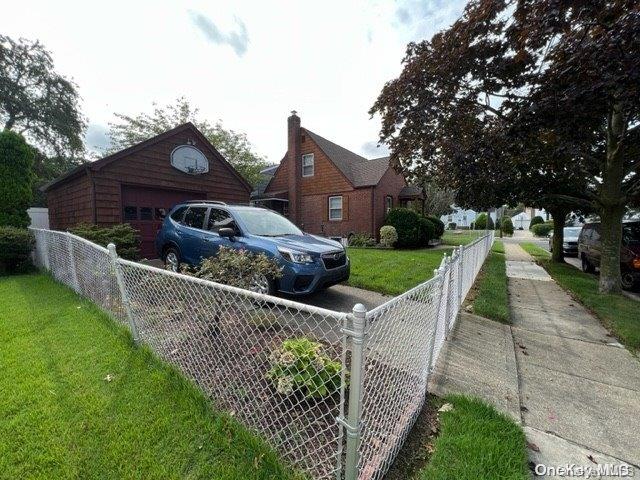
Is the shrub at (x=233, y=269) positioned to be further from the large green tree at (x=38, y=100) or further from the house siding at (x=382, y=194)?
the large green tree at (x=38, y=100)

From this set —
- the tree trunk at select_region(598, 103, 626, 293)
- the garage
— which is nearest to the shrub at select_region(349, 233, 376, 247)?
the garage

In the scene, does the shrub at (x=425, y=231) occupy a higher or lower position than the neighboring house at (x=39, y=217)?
lower

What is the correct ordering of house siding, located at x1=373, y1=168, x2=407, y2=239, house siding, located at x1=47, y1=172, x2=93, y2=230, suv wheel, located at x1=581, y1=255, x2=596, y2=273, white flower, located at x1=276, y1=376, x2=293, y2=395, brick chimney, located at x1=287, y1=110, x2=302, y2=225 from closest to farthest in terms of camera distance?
white flower, located at x1=276, y1=376, x2=293, y2=395 → house siding, located at x1=47, y1=172, x2=93, y2=230 → suv wheel, located at x1=581, y1=255, x2=596, y2=273 → house siding, located at x1=373, y1=168, x2=407, y2=239 → brick chimney, located at x1=287, y1=110, x2=302, y2=225

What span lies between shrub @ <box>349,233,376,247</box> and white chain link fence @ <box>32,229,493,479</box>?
12.8 meters

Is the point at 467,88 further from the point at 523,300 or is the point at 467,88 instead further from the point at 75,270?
the point at 75,270

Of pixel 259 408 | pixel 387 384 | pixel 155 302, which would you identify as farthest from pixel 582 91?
pixel 155 302

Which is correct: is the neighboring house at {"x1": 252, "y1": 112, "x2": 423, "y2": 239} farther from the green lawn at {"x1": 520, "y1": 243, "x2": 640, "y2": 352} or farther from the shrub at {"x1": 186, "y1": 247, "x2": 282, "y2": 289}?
the shrub at {"x1": 186, "y1": 247, "x2": 282, "y2": 289}

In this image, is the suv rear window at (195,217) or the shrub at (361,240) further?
the shrub at (361,240)

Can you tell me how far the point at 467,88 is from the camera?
6.95 m

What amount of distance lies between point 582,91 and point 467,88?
3398mm

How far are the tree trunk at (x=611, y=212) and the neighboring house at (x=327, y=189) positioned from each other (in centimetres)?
990

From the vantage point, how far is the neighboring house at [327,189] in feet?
53.6

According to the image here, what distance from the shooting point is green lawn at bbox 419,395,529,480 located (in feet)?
5.83

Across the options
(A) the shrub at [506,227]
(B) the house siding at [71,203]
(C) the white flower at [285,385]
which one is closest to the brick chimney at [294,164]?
(B) the house siding at [71,203]
